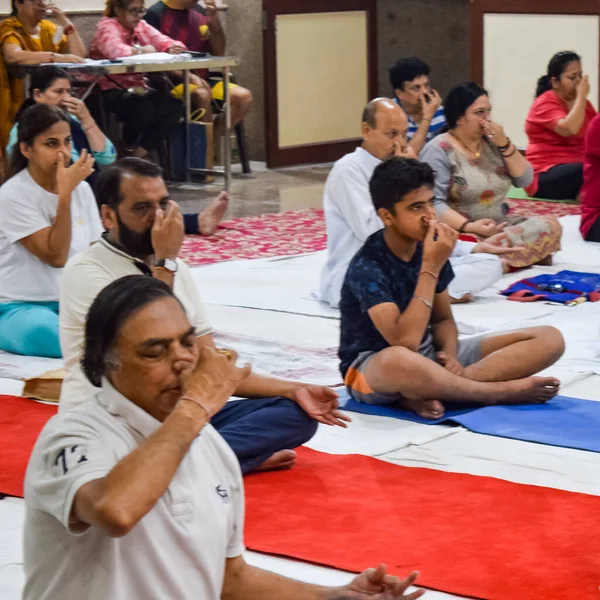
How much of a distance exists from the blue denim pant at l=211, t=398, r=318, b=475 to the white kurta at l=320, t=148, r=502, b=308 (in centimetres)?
181

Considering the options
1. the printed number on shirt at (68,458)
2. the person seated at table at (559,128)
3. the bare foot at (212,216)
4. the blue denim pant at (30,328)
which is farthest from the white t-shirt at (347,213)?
the printed number on shirt at (68,458)

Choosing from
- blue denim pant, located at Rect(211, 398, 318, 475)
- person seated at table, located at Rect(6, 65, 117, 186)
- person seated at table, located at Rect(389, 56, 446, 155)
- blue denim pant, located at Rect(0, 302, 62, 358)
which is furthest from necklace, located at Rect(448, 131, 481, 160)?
blue denim pant, located at Rect(211, 398, 318, 475)

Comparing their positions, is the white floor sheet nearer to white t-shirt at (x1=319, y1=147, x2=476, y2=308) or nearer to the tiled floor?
white t-shirt at (x1=319, y1=147, x2=476, y2=308)

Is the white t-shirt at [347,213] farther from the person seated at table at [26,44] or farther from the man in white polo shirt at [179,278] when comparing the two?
the person seated at table at [26,44]

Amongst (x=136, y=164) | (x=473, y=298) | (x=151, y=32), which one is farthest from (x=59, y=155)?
(x=151, y=32)

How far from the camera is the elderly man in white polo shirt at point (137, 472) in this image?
1692 mm

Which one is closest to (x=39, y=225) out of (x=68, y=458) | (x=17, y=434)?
(x=17, y=434)

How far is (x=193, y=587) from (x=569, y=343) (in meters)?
3.05

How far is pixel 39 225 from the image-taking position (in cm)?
455

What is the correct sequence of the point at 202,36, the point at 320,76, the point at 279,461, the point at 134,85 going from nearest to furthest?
the point at 279,461 < the point at 134,85 < the point at 202,36 < the point at 320,76

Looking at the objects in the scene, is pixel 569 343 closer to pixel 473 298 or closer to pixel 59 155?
pixel 473 298

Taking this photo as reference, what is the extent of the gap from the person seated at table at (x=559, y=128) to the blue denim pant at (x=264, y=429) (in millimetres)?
4813

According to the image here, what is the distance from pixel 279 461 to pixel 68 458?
1.63 metres

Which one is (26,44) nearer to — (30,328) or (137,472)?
(30,328)
